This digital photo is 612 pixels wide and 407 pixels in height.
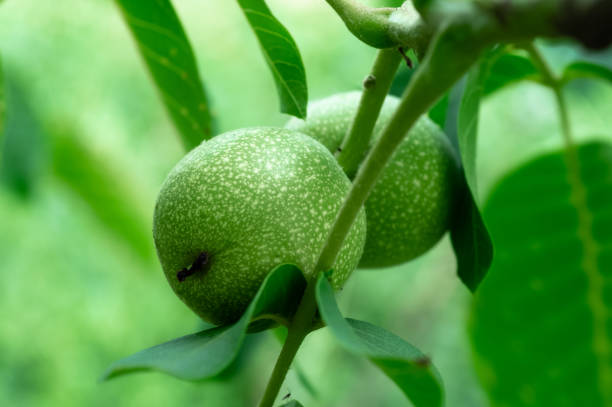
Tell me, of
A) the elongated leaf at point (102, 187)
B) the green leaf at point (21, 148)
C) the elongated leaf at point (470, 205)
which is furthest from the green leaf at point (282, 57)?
the elongated leaf at point (102, 187)

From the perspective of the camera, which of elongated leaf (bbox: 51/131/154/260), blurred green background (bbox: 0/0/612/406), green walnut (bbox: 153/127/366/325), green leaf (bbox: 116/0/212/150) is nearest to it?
green walnut (bbox: 153/127/366/325)

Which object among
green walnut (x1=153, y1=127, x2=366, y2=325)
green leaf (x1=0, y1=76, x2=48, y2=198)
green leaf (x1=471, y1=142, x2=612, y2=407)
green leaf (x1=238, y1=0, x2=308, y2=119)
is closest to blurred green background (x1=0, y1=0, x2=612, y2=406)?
green leaf (x1=0, y1=76, x2=48, y2=198)

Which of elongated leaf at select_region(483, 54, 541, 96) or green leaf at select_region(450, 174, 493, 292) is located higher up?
elongated leaf at select_region(483, 54, 541, 96)

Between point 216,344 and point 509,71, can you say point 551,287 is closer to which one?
point 509,71

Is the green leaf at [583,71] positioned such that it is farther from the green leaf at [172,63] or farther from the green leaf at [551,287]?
the green leaf at [172,63]

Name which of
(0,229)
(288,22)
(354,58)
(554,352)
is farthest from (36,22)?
(554,352)

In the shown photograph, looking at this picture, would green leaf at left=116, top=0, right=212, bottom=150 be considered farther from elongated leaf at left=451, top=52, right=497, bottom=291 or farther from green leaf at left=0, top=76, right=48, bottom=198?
green leaf at left=0, top=76, right=48, bottom=198

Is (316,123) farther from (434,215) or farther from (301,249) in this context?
(301,249)
